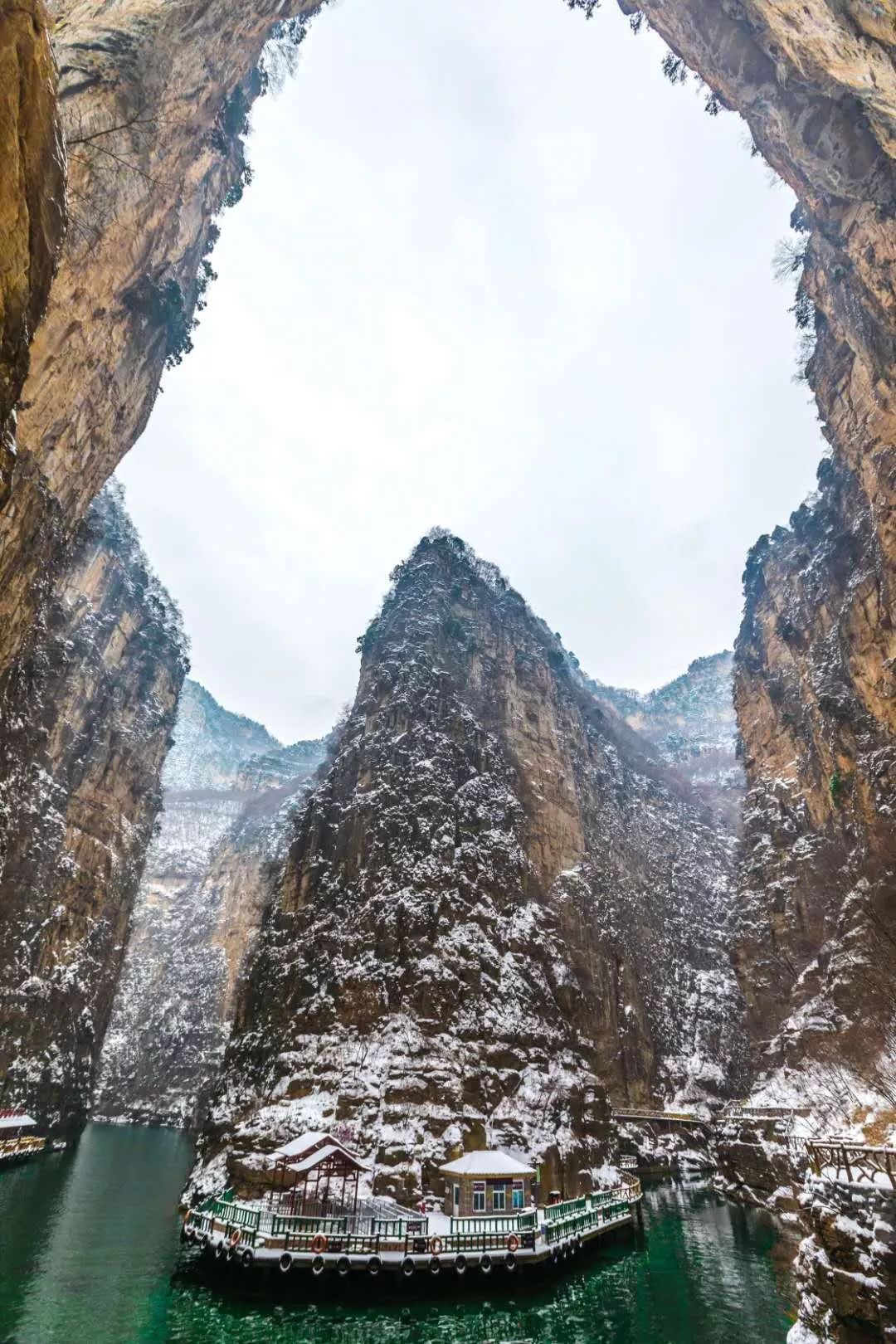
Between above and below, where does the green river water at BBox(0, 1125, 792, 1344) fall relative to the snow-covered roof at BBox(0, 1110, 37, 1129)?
below

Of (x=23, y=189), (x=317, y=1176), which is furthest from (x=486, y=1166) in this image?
(x=23, y=189)

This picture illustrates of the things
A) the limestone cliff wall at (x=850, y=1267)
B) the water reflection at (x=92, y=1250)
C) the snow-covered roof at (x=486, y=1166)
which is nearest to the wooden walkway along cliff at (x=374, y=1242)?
the snow-covered roof at (x=486, y=1166)

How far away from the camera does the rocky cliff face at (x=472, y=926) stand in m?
30.5

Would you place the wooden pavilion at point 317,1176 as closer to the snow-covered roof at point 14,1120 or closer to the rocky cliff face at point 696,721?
the snow-covered roof at point 14,1120

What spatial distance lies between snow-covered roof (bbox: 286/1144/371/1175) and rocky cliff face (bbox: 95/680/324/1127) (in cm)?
3419

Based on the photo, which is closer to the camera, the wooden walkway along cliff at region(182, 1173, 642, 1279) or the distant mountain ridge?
the wooden walkway along cliff at region(182, 1173, 642, 1279)

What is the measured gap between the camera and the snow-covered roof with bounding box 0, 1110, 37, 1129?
32.4m

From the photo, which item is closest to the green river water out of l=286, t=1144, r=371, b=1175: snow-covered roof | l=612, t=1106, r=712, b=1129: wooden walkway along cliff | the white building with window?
the white building with window

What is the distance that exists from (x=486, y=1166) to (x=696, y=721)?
88400 mm

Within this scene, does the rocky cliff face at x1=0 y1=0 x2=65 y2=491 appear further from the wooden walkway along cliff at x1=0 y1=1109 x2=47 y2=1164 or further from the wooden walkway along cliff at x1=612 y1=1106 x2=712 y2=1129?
the wooden walkway along cliff at x1=612 y1=1106 x2=712 y2=1129

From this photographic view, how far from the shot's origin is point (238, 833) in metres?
89.4

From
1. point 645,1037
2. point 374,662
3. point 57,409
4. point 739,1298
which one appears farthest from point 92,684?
point 645,1037

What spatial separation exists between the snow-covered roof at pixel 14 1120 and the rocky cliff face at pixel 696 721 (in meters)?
73.5

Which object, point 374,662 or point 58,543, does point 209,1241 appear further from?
point 374,662
